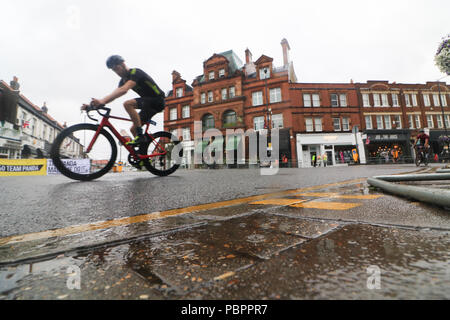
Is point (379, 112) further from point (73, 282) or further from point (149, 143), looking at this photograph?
point (73, 282)

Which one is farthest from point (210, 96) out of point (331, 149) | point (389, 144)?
point (389, 144)

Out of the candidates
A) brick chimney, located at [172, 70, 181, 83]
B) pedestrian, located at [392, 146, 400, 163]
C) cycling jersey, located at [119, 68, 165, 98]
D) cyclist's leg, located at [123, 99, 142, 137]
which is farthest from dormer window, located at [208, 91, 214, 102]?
cyclist's leg, located at [123, 99, 142, 137]

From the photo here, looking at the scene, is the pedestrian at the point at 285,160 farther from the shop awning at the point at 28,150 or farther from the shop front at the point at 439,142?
the shop awning at the point at 28,150

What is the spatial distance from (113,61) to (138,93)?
0.62 meters

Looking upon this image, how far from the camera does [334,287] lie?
1.44ft

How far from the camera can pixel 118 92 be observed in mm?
3348

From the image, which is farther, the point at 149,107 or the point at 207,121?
the point at 207,121

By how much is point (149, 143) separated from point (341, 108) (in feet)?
88.0

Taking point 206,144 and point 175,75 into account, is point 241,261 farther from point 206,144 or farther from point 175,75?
point 175,75

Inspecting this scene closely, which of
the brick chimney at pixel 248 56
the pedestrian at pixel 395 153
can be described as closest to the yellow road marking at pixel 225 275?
the pedestrian at pixel 395 153

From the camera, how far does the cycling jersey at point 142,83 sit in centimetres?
358

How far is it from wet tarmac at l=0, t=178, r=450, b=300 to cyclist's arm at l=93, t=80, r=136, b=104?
2.83 m

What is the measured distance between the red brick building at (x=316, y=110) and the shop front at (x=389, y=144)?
0.10 m

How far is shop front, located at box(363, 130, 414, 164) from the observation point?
82.2 feet
